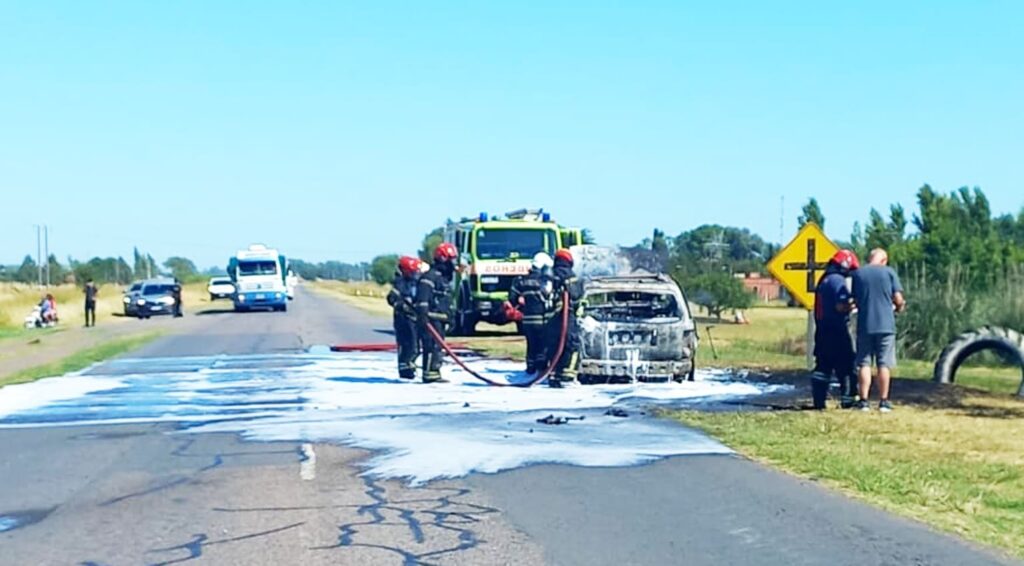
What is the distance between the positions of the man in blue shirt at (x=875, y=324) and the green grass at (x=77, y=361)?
13.1 meters

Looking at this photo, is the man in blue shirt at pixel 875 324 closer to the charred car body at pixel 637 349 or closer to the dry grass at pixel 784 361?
the dry grass at pixel 784 361

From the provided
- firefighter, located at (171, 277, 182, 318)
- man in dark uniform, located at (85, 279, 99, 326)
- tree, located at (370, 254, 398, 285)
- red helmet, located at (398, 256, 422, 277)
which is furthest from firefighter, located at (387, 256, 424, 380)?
tree, located at (370, 254, 398, 285)

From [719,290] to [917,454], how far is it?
127 feet

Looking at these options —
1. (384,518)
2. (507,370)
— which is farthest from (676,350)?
(384,518)

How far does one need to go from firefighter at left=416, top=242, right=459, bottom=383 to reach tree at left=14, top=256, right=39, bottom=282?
12849cm

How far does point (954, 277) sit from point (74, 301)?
5336 centimetres

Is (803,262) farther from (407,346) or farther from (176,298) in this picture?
(176,298)

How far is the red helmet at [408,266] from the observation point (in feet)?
65.2

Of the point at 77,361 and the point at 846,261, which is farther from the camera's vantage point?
the point at 77,361

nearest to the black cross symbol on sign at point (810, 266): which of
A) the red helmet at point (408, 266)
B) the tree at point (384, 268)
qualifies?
the red helmet at point (408, 266)

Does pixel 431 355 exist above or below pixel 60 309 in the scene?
below

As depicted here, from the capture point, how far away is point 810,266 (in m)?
19.8

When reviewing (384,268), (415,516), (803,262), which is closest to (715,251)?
(803,262)

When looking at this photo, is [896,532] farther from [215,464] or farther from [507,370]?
[507,370]
